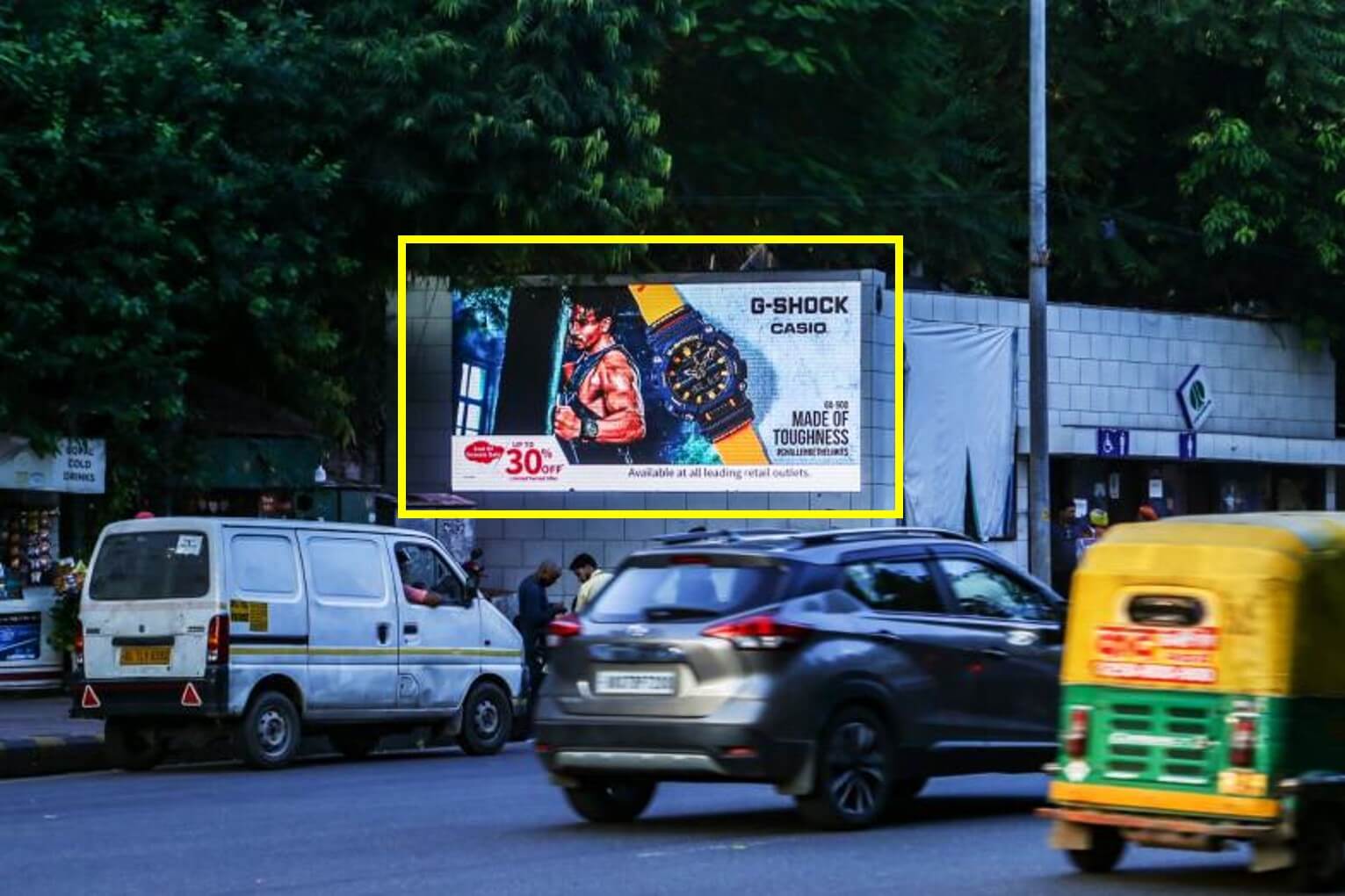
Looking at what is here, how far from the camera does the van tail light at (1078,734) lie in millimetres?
11398

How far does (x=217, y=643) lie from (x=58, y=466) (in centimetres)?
821

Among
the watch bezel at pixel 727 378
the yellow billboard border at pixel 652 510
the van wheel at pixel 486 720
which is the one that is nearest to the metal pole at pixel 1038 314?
the yellow billboard border at pixel 652 510

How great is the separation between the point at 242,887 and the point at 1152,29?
29760mm

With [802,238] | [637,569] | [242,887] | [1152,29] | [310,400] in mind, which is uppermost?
[1152,29]

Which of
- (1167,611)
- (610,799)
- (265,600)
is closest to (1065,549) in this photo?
(265,600)

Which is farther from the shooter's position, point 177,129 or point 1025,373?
point 1025,373

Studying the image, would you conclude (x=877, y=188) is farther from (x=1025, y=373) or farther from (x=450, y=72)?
(x=450, y=72)

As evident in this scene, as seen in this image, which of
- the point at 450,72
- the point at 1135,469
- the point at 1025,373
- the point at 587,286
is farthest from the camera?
the point at 1135,469

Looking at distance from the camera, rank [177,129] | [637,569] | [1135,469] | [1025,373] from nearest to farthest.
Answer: [637,569] < [177,129] < [1025,373] < [1135,469]

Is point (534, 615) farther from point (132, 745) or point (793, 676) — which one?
point (793, 676)

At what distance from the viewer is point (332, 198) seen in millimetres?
29984

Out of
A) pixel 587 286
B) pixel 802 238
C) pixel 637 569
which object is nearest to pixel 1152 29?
pixel 802 238

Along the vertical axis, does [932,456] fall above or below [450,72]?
below

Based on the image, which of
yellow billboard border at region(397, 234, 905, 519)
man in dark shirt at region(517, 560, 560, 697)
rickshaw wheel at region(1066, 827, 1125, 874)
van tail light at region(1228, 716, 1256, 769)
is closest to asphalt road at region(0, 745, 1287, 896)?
rickshaw wheel at region(1066, 827, 1125, 874)
